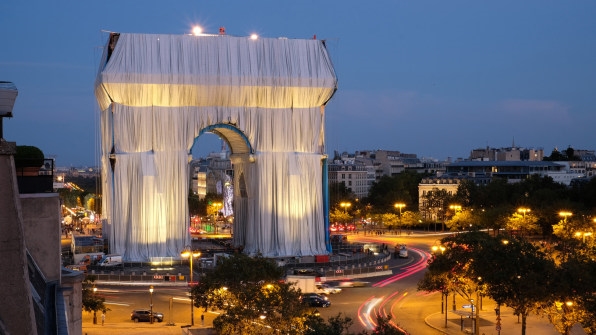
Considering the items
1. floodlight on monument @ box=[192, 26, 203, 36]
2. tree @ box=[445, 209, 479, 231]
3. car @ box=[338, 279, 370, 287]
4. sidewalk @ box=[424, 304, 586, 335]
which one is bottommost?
sidewalk @ box=[424, 304, 586, 335]

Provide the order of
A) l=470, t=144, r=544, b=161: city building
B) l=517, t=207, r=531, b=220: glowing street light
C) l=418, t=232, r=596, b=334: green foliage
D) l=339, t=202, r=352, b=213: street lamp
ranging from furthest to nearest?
l=470, t=144, r=544, b=161: city building
l=339, t=202, r=352, b=213: street lamp
l=517, t=207, r=531, b=220: glowing street light
l=418, t=232, r=596, b=334: green foliage

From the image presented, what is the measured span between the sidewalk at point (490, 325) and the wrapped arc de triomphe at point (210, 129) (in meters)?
19.4

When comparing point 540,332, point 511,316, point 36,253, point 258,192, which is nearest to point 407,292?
point 511,316

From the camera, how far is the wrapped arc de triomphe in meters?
50.5

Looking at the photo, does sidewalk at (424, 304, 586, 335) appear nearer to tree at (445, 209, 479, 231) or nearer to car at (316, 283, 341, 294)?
car at (316, 283, 341, 294)

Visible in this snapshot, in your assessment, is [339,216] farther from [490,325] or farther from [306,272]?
[490,325]

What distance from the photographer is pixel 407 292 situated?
1671 inches

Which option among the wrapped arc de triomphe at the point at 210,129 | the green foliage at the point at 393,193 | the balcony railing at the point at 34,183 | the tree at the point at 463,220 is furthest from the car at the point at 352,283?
the green foliage at the point at 393,193

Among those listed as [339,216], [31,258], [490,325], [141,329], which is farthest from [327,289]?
[339,216]

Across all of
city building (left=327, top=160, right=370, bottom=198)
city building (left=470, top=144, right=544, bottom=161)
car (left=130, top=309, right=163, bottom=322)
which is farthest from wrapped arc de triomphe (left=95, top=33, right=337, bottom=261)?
city building (left=470, top=144, right=544, bottom=161)

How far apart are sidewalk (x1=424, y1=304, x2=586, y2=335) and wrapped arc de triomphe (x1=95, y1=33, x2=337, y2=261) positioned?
19.4 meters

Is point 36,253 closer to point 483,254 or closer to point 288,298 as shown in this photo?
point 288,298

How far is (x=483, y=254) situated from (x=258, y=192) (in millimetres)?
25297

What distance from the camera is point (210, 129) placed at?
54156mm
